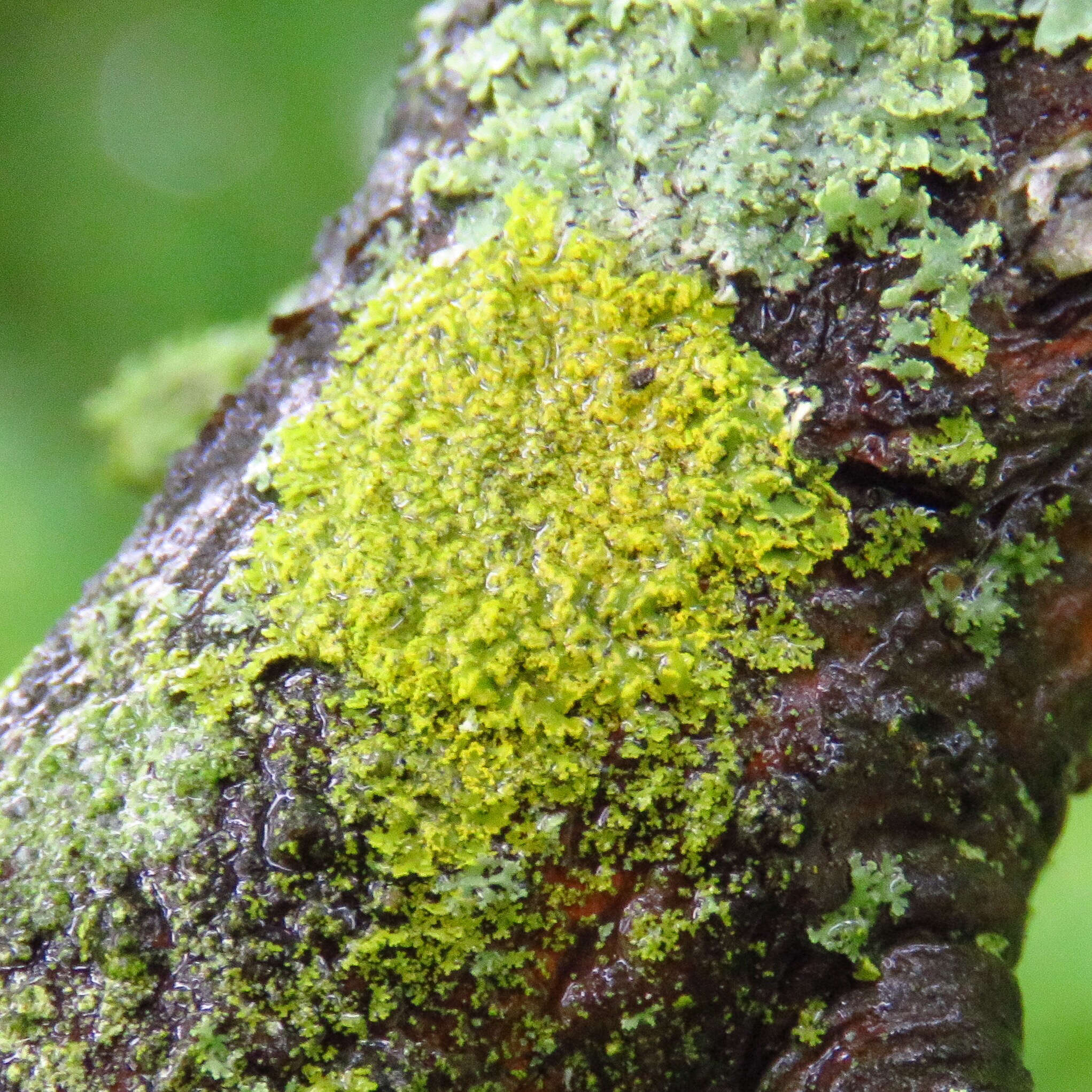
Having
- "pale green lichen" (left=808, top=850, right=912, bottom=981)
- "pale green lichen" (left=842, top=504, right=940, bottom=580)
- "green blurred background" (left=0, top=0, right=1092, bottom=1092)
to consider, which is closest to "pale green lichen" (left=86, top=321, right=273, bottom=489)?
"green blurred background" (left=0, top=0, right=1092, bottom=1092)

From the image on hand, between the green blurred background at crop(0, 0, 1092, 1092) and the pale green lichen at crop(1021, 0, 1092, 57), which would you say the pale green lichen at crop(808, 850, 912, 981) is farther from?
the green blurred background at crop(0, 0, 1092, 1092)

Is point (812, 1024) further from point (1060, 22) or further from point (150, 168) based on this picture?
point (150, 168)

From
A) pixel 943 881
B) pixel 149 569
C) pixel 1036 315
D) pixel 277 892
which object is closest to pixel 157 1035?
pixel 277 892

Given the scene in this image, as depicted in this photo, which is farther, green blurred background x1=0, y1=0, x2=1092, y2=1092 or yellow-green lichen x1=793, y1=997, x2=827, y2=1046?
green blurred background x1=0, y1=0, x2=1092, y2=1092

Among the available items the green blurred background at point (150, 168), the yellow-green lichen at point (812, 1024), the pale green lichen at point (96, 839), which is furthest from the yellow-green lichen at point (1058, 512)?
the green blurred background at point (150, 168)

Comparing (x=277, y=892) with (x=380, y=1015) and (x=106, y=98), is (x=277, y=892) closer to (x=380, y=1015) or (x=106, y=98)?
(x=380, y=1015)

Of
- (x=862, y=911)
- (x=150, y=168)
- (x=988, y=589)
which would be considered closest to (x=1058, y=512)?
(x=988, y=589)
